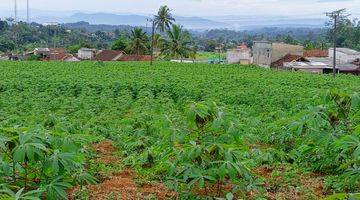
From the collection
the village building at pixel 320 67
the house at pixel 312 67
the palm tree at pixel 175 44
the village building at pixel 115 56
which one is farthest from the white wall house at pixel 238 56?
the house at pixel 312 67

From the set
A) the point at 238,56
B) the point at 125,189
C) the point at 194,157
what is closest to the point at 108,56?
the point at 238,56

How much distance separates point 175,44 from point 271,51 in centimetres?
823

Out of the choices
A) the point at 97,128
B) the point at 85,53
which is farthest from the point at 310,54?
the point at 97,128

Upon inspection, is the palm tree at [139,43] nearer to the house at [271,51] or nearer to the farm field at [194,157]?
the house at [271,51]

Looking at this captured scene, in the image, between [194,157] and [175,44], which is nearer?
[194,157]

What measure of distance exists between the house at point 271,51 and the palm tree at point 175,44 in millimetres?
6444

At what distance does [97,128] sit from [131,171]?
3134 mm

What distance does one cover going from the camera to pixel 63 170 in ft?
12.6

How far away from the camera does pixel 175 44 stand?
131 ft

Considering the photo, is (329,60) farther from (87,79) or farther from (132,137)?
(132,137)

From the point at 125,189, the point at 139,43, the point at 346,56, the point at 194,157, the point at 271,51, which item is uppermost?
the point at 139,43

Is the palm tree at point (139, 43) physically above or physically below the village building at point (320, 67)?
above

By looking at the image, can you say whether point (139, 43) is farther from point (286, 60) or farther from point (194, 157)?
point (194, 157)

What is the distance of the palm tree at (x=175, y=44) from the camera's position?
39.4m
